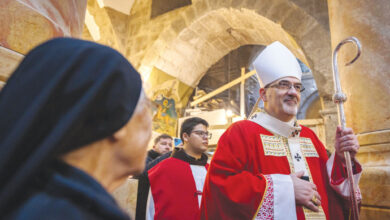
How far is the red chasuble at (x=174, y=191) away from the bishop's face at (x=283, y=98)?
1298 mm

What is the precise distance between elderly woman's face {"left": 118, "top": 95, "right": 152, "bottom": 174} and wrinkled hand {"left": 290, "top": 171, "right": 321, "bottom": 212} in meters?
1.09

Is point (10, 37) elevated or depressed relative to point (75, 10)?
depressed

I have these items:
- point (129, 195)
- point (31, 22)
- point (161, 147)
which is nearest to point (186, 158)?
point (129, 195)

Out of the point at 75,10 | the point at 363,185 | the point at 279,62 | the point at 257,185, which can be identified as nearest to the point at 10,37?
the point at 75,10

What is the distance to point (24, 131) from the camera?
→ 0.53m

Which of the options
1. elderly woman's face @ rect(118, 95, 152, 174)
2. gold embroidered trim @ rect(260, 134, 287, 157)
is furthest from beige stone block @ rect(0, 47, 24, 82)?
gold embroidered trim @ rect(260, 134, 287, 157)

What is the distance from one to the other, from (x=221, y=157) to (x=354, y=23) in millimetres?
1503

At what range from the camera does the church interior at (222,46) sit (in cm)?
154

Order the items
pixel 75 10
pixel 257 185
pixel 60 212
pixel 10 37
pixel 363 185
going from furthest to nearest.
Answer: pixel 363 185
pixel 75 10
pixel 257 185
pixel 10 37
pixel 60 212

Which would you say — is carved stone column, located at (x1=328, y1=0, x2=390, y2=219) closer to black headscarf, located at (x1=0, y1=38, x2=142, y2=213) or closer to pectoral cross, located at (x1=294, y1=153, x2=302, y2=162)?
pectoral cross, located at (x1=294, y1=153, x2=302, y2=162)

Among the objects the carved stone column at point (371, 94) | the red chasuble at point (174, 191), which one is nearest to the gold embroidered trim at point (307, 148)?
the carved stone column at point (371, 94)

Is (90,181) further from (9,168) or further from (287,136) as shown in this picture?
(287,136)

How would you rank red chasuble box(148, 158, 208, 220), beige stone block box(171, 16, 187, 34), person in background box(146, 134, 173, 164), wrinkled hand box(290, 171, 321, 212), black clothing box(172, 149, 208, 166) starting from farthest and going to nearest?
beige stone block box(171, 16, 187, 34)
person in background box(146, 134, 173, 164)
black clothing box(172, 149, 208, 166)
red chasuble box(148, 158, 208, 220)
wrinkled hand box(290, 171, 321, 212)

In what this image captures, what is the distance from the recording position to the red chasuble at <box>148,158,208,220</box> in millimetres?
2684
